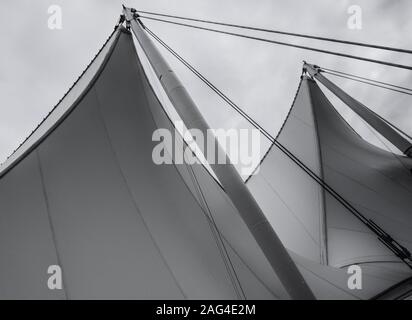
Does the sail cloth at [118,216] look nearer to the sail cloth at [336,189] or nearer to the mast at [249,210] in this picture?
the mast at [249,210]

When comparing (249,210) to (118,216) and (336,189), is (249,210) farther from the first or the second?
(336,189)

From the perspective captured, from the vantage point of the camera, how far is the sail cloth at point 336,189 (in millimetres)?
7535

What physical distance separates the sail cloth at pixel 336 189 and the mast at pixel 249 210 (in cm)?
408

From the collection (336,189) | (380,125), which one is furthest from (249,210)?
(336,189)

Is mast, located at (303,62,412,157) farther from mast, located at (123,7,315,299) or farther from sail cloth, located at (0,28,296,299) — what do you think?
mast, located at (123,7,315,299)

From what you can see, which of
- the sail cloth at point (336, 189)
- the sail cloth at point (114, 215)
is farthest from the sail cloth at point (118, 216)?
the sail cloth at point (336, 189)

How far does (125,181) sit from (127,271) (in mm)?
1505

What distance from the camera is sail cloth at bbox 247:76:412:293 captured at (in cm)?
754

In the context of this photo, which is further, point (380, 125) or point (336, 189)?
point (336, 189)

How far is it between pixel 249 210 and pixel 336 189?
6845 mm

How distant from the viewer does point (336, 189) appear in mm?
9039

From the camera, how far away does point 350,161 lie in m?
9.45
